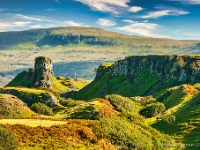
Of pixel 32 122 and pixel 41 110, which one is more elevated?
pixel 32 122

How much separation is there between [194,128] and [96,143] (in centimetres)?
11012

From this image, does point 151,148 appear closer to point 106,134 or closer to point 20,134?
point 106,134

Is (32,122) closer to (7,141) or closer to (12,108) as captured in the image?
(7,141)

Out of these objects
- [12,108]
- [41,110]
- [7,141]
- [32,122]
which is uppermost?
[7,141]

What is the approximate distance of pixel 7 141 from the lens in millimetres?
79125

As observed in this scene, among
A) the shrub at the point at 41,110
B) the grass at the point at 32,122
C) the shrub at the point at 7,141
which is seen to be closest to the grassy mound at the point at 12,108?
the shrub at the point at 41,110

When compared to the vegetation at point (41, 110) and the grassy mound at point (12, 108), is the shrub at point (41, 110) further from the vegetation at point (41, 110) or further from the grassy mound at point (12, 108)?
the grassy mound at point (12, 108)

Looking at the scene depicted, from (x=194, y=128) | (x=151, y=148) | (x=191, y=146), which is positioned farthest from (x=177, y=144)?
(x=151, y=148)

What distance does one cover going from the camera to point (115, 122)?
122 metres

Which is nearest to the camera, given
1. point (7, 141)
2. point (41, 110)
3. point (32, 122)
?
point (7, 141)

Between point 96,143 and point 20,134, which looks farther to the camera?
point 96,143

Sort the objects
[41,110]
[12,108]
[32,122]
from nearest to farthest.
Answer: [32,122]
[12,108]
[41,110]

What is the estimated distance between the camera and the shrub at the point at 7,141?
77.5 m

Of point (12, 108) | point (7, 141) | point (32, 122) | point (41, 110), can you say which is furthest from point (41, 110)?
point (7, 141)
